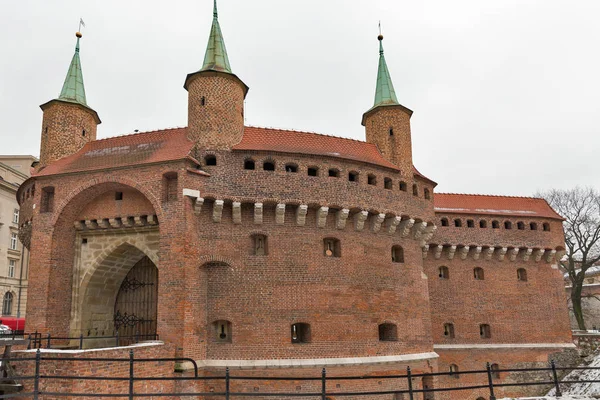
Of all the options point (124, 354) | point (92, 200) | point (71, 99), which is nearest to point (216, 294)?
point (124, 354)

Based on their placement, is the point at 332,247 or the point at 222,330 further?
the point at 332,247

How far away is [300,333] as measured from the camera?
60.3 ft

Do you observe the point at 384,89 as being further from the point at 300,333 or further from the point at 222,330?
the point at 222,330

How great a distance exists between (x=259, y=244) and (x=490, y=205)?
1527cm

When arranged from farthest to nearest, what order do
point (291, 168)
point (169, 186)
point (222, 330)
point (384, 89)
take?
point (384, 89)
point (291, 168)
point (222, 330)
point (169, 186)

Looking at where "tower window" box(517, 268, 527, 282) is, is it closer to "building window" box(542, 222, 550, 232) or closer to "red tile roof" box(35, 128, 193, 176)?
"building window" box(542, 222, 550, 232)

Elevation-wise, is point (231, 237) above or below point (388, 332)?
above

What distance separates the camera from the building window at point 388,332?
19500 mm

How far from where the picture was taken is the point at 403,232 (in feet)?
69.4

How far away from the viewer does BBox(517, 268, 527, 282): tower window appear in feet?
90.7

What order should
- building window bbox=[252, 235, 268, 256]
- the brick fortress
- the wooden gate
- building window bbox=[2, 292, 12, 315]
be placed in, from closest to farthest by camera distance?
the brick fortress
building window bbox=[252, 235, 268, 256]
the wooden gate
building window bbox=[2, 292, 12, 315]

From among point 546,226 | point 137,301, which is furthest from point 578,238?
point 137,301

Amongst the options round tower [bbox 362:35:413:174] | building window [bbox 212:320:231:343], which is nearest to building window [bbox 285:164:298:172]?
round tower [bbox 362:35:413:174]

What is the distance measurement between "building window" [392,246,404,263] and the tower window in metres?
10.1
